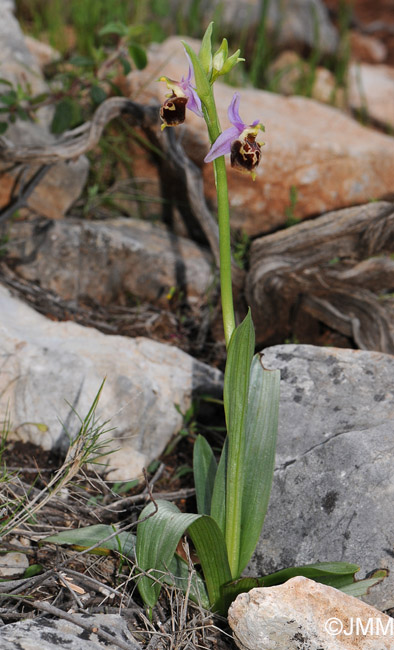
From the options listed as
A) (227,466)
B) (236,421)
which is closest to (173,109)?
(236,421)

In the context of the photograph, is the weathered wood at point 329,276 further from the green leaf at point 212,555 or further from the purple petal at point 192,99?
the purple petal at point 192,99

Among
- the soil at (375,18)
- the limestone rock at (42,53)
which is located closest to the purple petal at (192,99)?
the limestone rock at (42,53)

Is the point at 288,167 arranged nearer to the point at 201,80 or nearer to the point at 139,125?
the point at 139,125

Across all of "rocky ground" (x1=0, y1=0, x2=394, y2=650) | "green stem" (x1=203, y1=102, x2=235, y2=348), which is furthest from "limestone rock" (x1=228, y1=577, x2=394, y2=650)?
"green stem" (x1=203, y1=102, x2=235, y2=348)

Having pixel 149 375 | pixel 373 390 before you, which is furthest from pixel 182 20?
pixel 373 390

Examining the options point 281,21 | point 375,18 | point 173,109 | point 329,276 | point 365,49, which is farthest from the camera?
point 375,18

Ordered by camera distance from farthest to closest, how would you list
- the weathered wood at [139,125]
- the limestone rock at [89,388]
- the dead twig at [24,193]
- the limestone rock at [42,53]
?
the limestone rock at [42,53]
the dead twig at [24,193]
the weathered wood at [139,125]
the limestone rock at [89,388]

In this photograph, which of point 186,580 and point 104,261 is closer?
point 186,580
